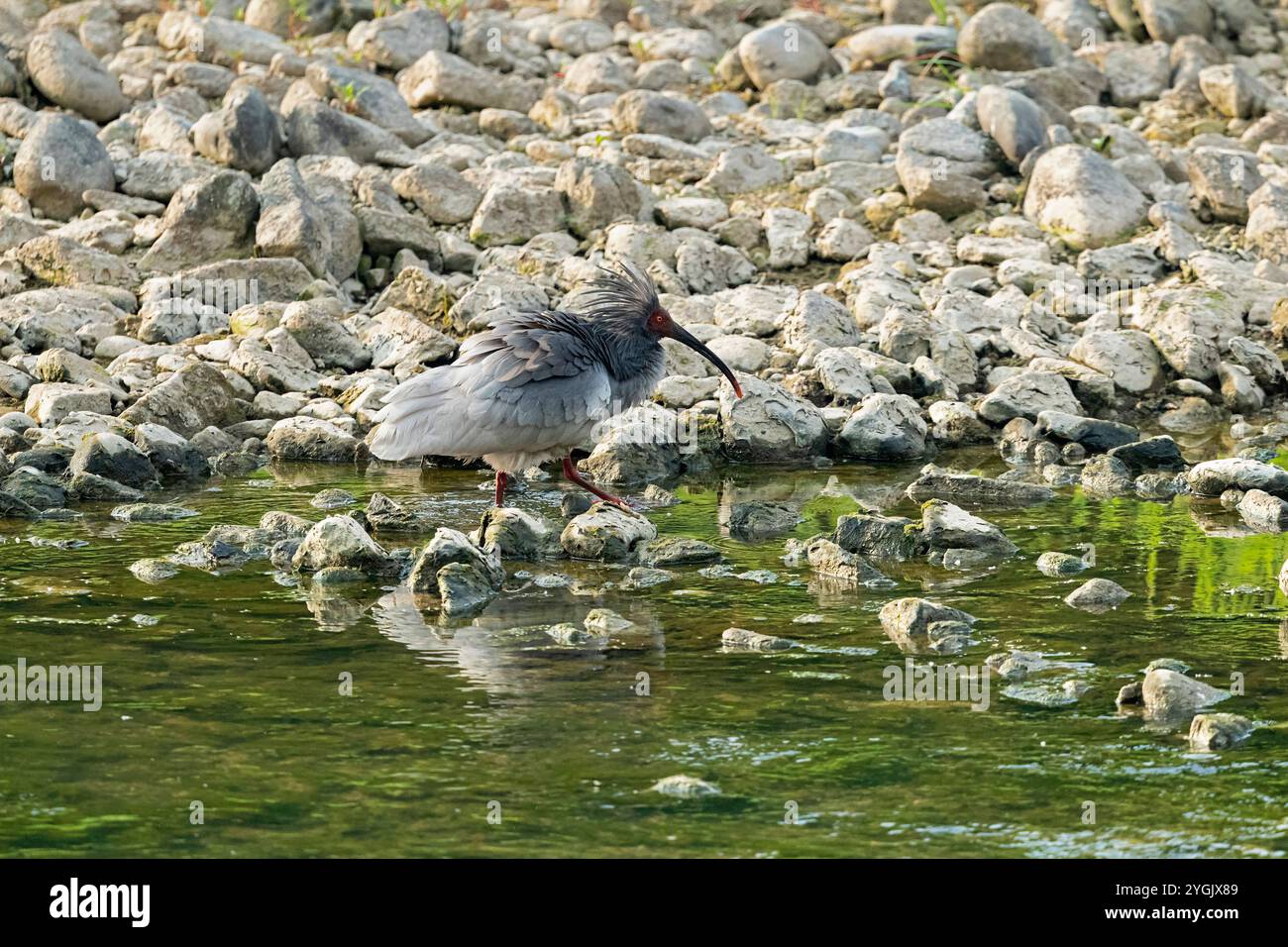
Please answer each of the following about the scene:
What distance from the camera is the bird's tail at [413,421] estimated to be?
11.2 meters

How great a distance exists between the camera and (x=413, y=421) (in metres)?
11.3

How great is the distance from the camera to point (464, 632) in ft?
29.9

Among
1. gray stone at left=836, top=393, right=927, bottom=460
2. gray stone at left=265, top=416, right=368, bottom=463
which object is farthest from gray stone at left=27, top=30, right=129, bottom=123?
gray stone at left=836, top=393, right=927, bottom=460

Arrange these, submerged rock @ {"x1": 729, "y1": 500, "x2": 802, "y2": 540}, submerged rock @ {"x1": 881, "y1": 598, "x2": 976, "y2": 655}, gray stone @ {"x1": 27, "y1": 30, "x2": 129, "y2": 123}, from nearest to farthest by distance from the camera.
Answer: submerged rock @ {"x1": 881, "y1": 598, "x2": 976, "y2": 655} → submerged rock @ {"x1": 729, "y1": 500, "x2": 802, "y2": 540} → gray stone @ {"x1": 27, "y1": 30, "x2": 129, "y2": 123}

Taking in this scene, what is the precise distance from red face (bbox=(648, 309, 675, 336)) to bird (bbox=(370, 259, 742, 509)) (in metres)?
0.27

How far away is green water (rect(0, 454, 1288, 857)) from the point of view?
6516mm

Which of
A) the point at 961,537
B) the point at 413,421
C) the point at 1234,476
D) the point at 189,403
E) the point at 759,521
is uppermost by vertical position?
the point at 189,403

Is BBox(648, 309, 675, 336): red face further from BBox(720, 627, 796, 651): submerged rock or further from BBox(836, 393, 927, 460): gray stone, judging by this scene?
BBox(720, 627, 796, 651): submerged rock

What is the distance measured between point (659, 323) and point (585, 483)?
4.32 ft

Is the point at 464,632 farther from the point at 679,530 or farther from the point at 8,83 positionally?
the point at 8,83

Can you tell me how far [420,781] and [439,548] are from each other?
3.07 metres

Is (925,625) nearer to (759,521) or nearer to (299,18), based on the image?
(759,521)

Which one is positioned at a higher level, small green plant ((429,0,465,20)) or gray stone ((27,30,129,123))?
small green plant ((429,0,465,20))

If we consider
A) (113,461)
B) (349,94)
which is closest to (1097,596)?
(113,461)
